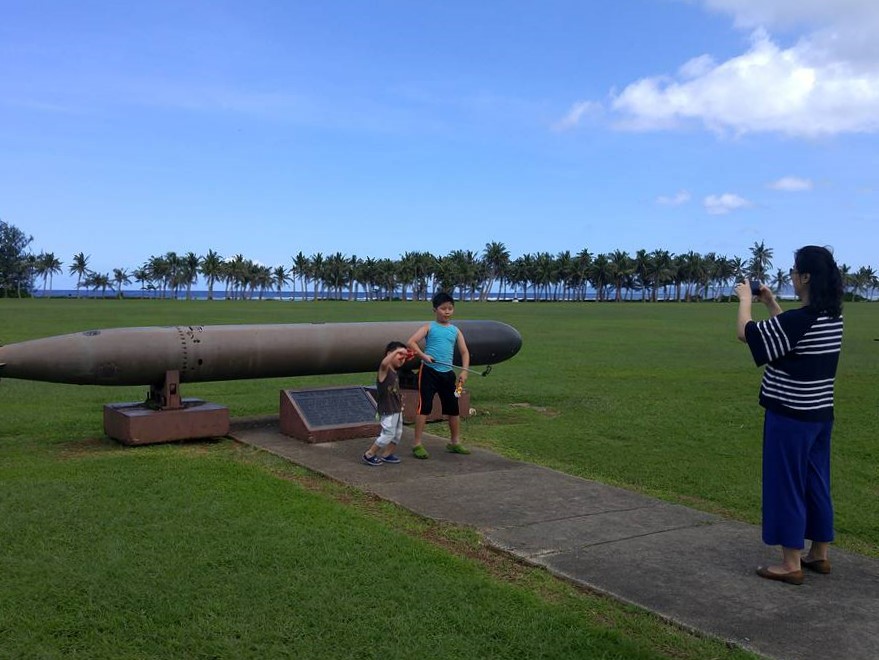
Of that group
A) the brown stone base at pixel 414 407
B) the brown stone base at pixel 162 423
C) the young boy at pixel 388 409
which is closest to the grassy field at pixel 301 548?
the brown stone base at pixel 162 423

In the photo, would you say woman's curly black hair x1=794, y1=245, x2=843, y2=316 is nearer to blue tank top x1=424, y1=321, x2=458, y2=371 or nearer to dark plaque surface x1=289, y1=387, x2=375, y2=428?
blue tank top x1=424, y1=321, x2=458, y2=371

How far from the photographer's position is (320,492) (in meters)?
6.53

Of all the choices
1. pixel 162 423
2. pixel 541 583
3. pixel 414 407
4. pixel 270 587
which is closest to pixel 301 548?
pixel 270 587

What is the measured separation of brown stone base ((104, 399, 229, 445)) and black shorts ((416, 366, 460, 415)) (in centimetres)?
232

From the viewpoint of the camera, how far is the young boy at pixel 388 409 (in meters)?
7.50

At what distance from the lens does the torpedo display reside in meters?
7.91

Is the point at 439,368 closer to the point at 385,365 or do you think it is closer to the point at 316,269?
the point at 385,365

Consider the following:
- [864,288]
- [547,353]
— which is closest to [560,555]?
[547,353]

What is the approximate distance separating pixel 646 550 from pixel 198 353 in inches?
213

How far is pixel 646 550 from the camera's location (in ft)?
16.6

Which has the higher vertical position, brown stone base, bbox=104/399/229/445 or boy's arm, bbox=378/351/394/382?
boy's arm, bbox=378/351/394/382

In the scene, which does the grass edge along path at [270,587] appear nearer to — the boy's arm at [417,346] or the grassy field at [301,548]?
the grassy field at [301,548]

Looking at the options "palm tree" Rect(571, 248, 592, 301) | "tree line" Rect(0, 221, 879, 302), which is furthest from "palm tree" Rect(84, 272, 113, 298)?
"palm tree" Rect(571, 248, 592, 301)

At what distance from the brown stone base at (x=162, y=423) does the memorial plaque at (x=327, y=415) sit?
71 centimetres
